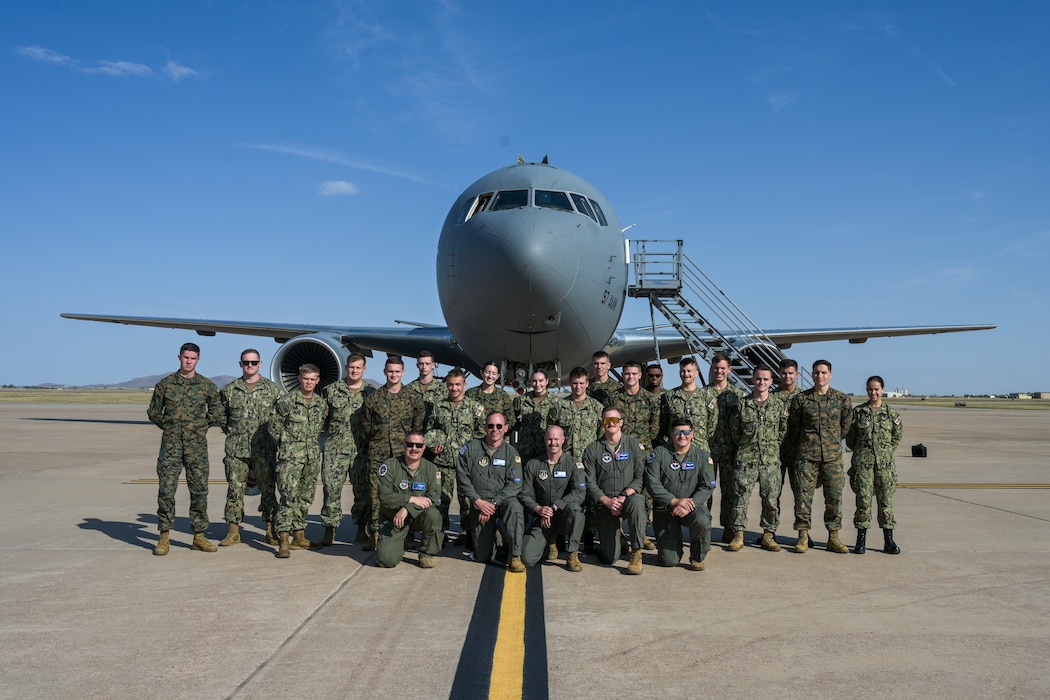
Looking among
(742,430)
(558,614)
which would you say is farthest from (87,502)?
(742,430)

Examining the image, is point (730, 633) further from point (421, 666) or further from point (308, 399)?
point (308, 399)

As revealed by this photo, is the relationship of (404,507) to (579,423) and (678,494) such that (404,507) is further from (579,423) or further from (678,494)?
(678,494)


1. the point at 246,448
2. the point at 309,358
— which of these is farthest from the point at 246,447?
the point at 309,358

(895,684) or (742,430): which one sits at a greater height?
(742,430)

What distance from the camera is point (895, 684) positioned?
343 centimetres

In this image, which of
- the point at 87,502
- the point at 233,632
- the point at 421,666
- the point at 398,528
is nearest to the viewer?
the point at 421,666

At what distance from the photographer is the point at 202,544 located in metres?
6.38

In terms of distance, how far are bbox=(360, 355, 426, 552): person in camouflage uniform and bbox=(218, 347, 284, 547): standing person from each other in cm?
84

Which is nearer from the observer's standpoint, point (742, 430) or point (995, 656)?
point (995, 656)

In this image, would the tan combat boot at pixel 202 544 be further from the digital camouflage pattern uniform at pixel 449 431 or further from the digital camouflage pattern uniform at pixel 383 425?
the digital camouflage pattern uniform at pixel 449 431

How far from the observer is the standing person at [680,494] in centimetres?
582

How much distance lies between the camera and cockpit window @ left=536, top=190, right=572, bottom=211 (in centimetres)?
1039

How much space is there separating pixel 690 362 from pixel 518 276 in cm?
270

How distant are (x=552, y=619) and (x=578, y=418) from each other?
271cm
